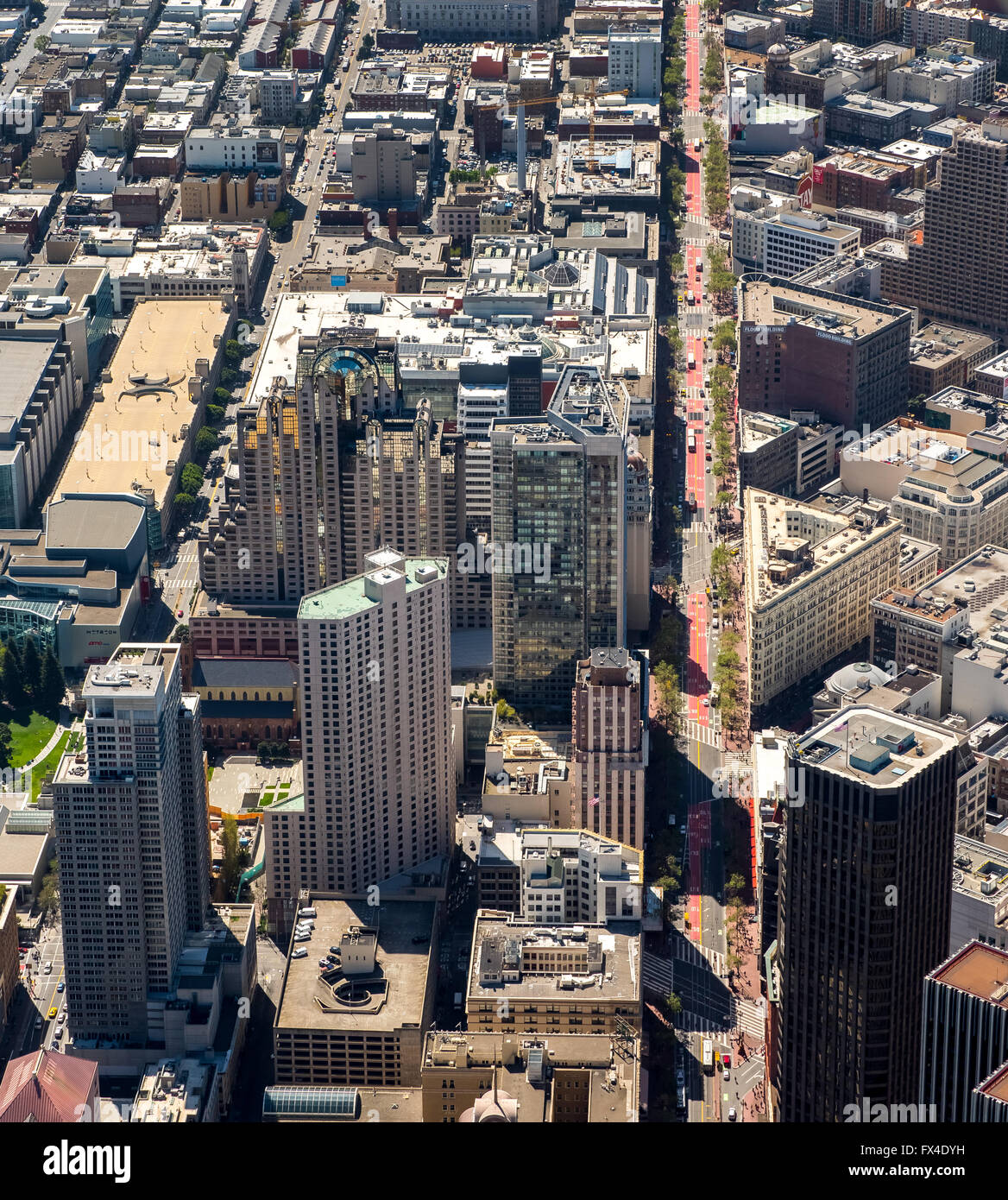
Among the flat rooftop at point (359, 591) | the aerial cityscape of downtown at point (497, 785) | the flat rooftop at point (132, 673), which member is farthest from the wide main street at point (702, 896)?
the flat rooftop at point (132, 673)

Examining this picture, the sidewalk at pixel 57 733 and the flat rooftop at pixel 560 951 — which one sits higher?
the flat rooftop at pixel 560 951

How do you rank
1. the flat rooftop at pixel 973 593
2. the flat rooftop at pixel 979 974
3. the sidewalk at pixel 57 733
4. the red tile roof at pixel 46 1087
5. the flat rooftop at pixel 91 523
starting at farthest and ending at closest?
the flat rooftop at pixel 91 523 → the sidewalk at pixel 57 733 → the flat rooftop at pixel 973 593 → the red tile roof at pixel 46 1087 → the flat rooftop at pixel 979 974

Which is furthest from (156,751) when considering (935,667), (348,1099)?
(935,667)

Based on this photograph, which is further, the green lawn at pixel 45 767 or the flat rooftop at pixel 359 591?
the green lawn at pixel 45 767

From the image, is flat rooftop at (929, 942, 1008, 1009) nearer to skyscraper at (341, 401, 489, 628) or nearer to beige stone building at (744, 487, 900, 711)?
beige stone building at (744, 487, 900, 711)

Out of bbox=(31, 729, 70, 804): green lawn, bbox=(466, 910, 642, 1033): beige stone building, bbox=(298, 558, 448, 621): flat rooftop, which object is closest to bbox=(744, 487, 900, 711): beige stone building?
bbox=(298, 558, 448, 621): flat rooftop

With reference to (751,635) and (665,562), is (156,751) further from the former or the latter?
(665,562)

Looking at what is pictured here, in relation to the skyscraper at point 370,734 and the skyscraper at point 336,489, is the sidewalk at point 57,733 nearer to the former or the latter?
the skyscraper at point 336,489
